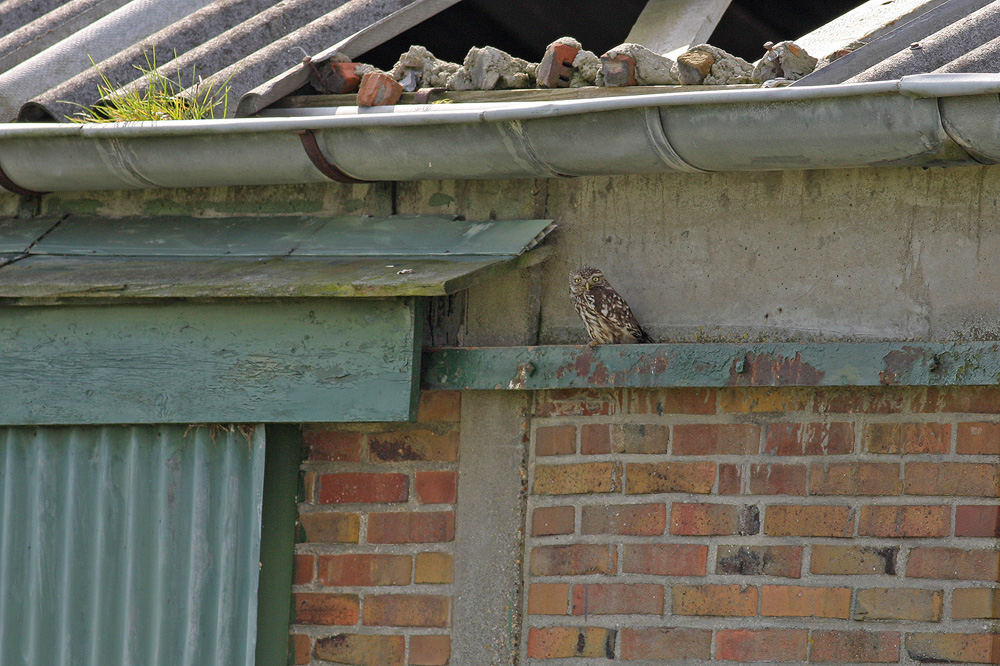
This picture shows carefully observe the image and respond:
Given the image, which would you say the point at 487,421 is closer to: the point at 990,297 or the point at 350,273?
the point at 350,273

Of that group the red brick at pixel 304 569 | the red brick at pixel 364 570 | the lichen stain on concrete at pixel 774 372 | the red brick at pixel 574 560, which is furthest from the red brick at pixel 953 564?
the red brick at pixel 304 569

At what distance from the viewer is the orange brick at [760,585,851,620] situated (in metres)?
3.08

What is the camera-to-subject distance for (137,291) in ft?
11.1

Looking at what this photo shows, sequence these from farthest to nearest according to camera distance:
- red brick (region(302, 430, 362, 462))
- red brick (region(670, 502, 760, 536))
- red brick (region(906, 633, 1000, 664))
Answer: red brick (region(302, 430, 362, 462))
red brick (region(670, 502, 760, 536))
red brick (region(906, 633, 1000, 664))

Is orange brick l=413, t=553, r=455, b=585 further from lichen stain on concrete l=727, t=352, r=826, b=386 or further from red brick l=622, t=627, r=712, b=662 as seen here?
lichen stain on concrete l=727, t=352, r=826, b=386

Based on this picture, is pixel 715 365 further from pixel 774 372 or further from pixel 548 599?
pixel 548 599

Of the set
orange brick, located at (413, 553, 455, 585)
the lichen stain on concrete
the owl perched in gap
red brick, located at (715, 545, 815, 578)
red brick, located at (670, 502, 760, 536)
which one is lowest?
orange brick, located at (413, 553, 455, 585)

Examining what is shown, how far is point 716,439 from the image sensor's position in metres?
3.24

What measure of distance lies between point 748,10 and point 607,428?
8.22 feet

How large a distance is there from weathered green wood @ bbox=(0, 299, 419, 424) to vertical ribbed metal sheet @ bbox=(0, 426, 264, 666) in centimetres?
9

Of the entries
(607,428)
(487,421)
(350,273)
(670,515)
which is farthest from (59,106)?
(670,515)

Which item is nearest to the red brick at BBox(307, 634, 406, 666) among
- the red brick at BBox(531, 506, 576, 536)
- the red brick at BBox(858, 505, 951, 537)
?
the red brick at BBox(531, 506, 576, 536)

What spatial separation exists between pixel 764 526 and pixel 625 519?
0.38 m

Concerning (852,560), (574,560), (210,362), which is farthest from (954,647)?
(210,362)
